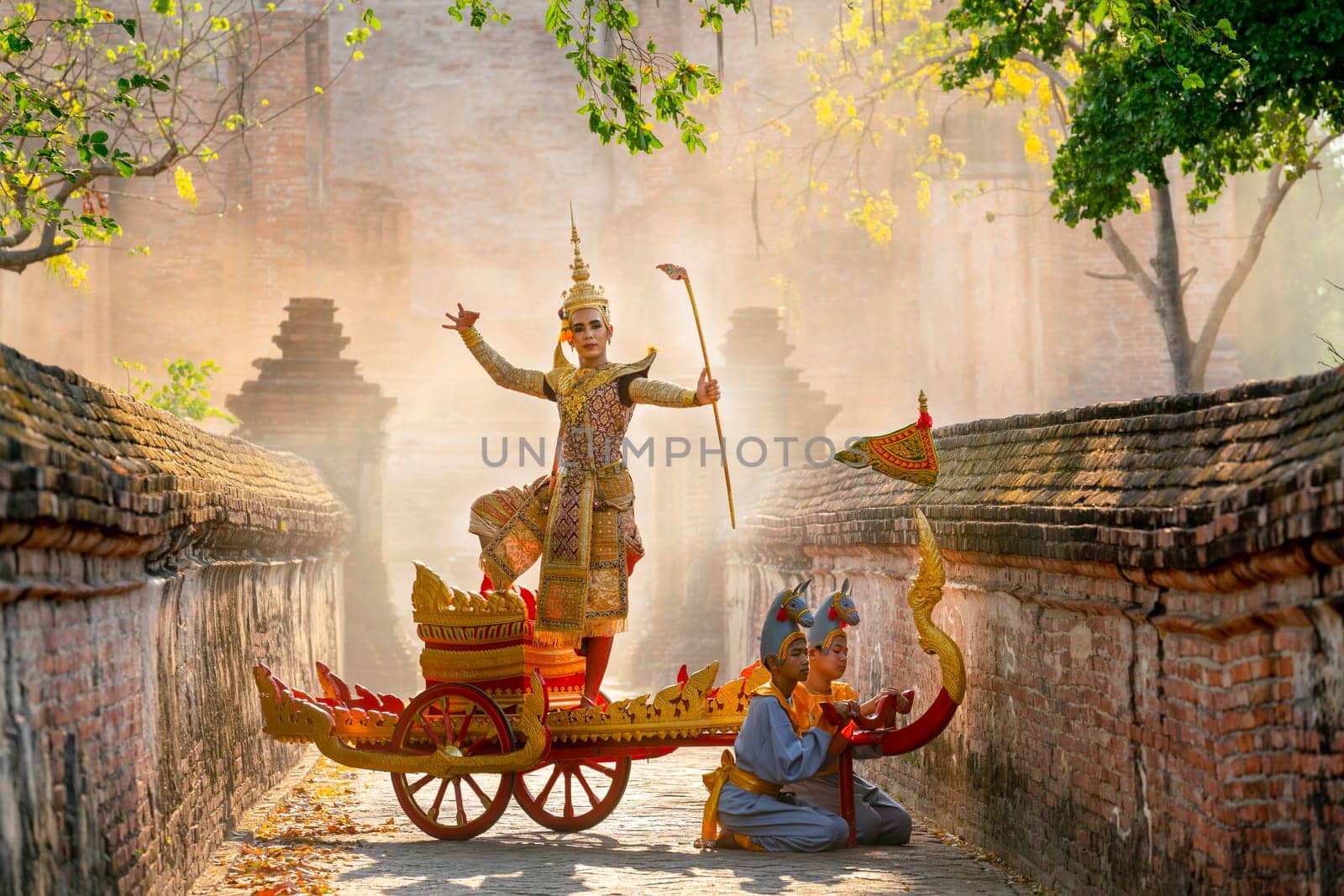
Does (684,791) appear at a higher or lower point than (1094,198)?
lower

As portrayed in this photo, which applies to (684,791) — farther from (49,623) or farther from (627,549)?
(49,623)

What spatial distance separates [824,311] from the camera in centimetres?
2672

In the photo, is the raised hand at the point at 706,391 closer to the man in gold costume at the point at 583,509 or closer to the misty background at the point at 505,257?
the man in gold costume at the point at 583,509

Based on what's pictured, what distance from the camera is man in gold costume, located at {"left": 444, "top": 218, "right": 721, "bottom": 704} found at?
7.76 m

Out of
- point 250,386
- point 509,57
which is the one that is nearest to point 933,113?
point 509,57

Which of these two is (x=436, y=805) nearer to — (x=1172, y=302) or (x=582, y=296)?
(x=582, y=296)

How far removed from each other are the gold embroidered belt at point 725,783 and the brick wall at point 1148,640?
104 centimetres

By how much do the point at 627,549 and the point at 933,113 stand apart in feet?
61.6

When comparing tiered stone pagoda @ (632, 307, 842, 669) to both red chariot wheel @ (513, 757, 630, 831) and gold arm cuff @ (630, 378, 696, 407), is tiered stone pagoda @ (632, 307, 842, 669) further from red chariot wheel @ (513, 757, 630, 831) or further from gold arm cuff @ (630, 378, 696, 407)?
gold arm cuff @ (630, 378, 696, 407)

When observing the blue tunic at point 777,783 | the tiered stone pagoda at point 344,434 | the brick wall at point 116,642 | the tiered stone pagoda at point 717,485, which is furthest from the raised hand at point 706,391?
the tiered stone pagoda at point 717,485

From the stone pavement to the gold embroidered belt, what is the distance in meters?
0.13

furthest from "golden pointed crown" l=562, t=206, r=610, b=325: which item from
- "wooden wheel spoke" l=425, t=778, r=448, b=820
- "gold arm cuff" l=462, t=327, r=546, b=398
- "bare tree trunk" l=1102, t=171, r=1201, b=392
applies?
"bare tree trunk" l=1102, t=171, r=1201, b=392

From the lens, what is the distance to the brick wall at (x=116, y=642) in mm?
4312

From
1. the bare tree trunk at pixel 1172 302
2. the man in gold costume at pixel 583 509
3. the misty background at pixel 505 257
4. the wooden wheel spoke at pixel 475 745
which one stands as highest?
the misty background at pixel 505 257
